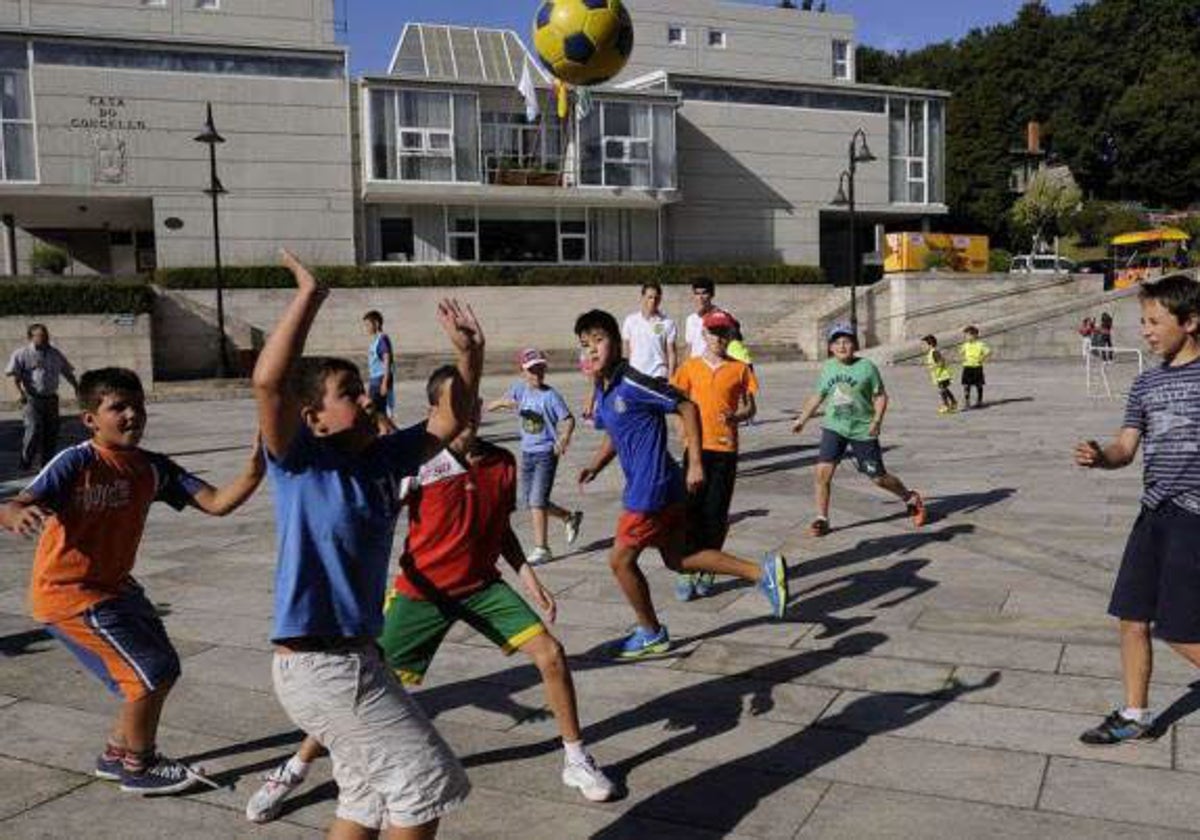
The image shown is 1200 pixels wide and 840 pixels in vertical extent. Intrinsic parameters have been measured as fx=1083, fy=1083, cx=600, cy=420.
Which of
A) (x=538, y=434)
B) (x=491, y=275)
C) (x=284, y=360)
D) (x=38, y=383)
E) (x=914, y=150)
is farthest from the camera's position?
(x=914, y=150)

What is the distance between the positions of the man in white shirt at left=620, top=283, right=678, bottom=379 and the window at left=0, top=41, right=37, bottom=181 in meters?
25.6

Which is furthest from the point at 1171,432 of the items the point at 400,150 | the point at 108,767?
the point at 400,150

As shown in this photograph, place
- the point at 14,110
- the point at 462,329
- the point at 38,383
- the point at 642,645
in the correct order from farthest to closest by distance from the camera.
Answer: the point at 14,110, the point at 38,383, the point at 642,645, the point at 462,329

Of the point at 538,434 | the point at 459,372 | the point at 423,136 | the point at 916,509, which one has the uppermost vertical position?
the point at 423,136

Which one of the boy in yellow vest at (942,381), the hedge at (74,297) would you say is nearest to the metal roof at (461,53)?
the hedge at (74,297)

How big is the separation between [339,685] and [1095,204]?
69178 mm

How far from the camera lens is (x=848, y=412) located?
344 inches

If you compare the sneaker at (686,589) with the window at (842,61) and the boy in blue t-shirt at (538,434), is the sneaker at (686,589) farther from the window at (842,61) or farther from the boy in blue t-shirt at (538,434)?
the window at (842,61)

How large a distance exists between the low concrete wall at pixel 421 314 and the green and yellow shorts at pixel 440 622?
24.4 m

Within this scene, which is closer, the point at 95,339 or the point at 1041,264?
the point at 95,339

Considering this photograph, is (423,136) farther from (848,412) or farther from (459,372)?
(459,372)

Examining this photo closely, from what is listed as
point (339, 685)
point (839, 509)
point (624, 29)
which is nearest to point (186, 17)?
point (624, 29)

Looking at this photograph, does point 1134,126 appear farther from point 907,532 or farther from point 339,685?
point 339,685

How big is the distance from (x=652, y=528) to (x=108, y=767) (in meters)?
2.73
